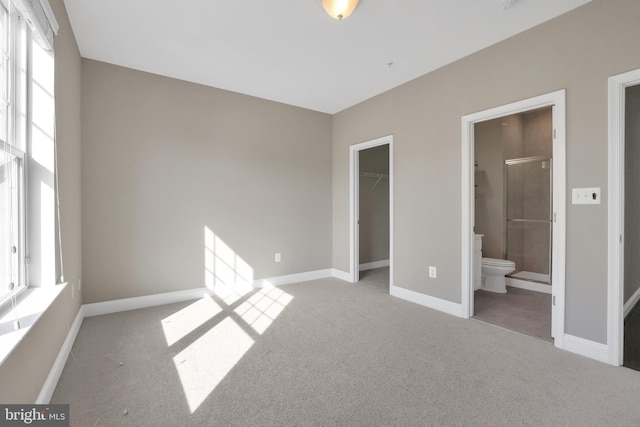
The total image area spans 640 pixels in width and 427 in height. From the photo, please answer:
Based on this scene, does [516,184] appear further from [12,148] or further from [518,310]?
[12,148]

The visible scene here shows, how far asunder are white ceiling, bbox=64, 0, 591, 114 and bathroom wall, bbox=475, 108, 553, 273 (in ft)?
6.82

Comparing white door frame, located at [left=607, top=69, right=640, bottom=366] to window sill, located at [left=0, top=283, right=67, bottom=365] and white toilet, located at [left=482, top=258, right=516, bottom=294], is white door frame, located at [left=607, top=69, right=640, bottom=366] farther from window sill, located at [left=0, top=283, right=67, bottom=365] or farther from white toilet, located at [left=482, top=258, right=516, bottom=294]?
window sill, located at [left=0, top=283, right=67, bottom=365]

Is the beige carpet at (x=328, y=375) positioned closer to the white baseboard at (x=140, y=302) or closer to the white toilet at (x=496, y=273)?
the white baseboard at (x=140, y=302)

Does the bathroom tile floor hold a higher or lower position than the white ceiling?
lower

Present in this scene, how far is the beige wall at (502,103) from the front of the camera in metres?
2.09

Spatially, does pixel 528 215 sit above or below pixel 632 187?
below

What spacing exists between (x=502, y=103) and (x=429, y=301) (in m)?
2.19

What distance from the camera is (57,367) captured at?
1.87 m

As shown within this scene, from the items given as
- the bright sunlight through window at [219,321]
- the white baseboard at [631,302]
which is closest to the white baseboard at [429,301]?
the bright sunlight through window at [219,321]

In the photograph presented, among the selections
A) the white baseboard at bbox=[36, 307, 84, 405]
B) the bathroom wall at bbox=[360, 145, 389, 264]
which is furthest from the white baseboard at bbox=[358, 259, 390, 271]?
the white baseboard at bbox=[36, 307, 84, 405]

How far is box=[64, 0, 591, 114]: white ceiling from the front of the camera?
7.16 feet

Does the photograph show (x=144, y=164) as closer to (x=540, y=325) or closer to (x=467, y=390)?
(x=467, y=390)

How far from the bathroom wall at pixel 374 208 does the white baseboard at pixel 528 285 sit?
6.85 ft

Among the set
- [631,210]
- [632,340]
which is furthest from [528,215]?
[632,340]
